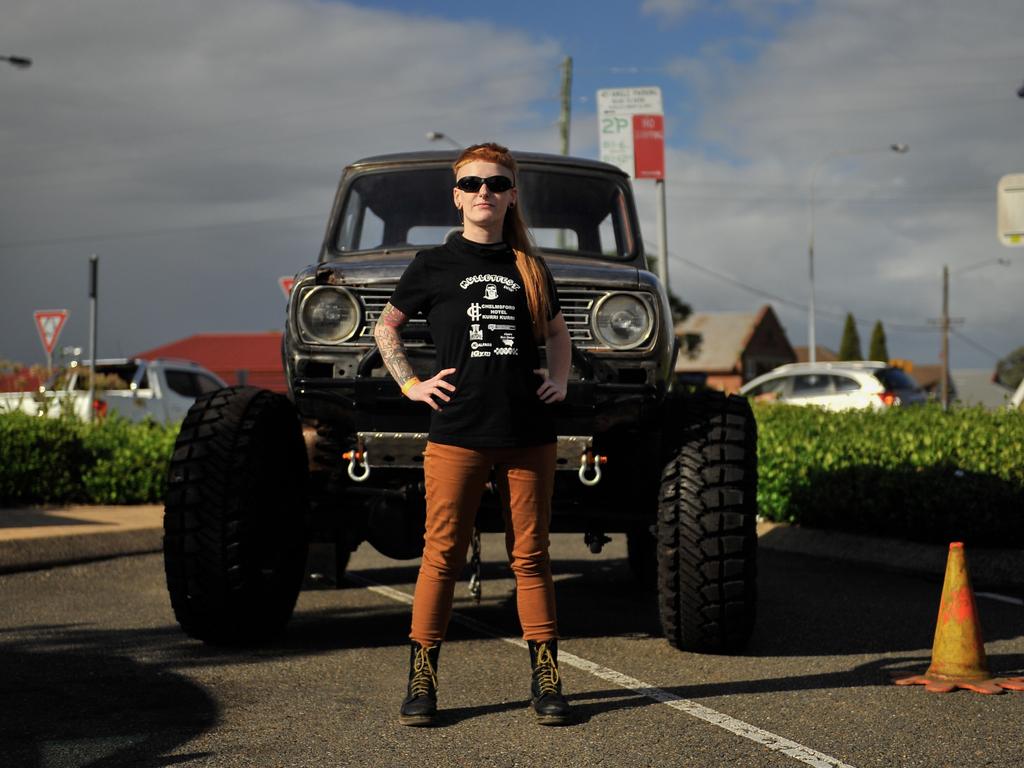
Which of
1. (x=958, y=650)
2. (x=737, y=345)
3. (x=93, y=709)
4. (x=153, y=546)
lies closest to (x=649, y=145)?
(x=153, y=546)

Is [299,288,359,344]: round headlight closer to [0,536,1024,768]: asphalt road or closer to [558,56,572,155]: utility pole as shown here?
[0,536,1024,768]: asphalt road

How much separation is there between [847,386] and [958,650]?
17525 millimetres

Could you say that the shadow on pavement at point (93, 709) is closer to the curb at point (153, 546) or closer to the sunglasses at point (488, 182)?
the sunglasses at point (488, 182)

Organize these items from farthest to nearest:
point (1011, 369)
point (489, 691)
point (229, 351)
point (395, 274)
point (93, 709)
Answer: point (1011, 369)
point (229, 351)
point (395, 274)
point (489, 691)
point (93, 709)

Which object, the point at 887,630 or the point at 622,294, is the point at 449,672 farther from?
the point at 887,630

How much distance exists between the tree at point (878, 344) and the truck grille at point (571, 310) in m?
107

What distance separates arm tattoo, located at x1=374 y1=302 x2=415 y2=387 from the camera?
4.95 m

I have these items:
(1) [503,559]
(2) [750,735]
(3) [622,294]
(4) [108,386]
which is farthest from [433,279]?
(4) [108,386]

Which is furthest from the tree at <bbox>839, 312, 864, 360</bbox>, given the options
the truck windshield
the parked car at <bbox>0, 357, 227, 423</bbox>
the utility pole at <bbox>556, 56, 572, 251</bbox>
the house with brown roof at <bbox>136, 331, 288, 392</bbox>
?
the truck windshield

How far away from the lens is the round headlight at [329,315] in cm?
619

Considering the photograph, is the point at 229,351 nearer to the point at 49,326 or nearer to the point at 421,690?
the point at 49,326

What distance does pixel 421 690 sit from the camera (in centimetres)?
481

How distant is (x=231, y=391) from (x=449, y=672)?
177cm

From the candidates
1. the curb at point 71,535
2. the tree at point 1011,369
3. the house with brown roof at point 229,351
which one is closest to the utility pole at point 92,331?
the curb at point 71,535
